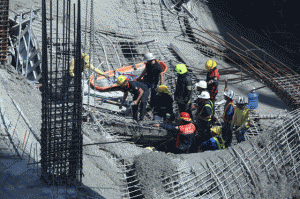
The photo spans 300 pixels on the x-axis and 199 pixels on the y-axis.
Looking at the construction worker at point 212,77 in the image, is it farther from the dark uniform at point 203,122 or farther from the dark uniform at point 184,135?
the dark uniform at point 184,135

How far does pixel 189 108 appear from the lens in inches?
310

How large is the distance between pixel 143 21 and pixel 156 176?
7.89 meters

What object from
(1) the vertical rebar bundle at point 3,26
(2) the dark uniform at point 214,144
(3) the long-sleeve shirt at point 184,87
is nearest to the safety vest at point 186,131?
(2) the dark uniform at point 214,144

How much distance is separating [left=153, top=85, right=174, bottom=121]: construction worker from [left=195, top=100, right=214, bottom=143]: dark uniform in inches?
33.1

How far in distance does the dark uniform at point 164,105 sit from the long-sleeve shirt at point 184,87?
0.24 metres

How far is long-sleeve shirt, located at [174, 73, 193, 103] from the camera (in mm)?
7516

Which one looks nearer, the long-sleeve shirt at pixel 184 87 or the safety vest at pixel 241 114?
the safety vest at pixel 241 114

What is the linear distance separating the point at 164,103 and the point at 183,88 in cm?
57

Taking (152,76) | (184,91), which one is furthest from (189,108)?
(152,76)

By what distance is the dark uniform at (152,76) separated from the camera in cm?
802

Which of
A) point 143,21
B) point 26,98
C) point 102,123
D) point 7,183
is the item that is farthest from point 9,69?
point 143,21

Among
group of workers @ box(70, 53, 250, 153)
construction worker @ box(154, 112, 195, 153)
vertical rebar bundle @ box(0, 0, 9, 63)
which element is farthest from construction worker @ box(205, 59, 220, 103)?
vertical rebar bundle @ box(0, 0, 9, 63)

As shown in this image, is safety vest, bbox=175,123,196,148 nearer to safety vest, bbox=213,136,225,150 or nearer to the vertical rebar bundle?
safety vest, bbox=213,136,225,150

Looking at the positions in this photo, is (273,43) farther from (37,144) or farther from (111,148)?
(37,144)
